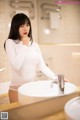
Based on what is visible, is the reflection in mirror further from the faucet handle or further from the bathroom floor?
the bathroom floor

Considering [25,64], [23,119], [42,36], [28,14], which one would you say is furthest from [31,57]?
[23,119]

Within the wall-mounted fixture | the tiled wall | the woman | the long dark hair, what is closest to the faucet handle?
the tiled wall

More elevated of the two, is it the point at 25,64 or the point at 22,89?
the point at 25,64

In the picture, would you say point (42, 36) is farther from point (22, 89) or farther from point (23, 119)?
point (23, 119)

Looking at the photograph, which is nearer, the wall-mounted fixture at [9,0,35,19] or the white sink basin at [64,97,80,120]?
the white sink basin at [64,97,80,120]

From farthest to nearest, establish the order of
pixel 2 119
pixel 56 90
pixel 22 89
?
1. pixel 56 90
2. pixel 22 89
3. pixel 2 119

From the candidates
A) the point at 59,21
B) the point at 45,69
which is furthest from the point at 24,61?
the point at 59,21

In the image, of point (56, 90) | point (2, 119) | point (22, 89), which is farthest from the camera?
point (56, 90)

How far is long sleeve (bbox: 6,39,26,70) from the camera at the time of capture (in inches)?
43.1

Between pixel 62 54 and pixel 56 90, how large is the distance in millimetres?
266

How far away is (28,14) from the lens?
1124 millimetres

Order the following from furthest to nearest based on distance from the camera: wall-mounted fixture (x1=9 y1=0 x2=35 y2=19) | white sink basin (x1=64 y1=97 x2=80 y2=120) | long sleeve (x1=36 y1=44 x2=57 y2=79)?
long sleeve (x1=36 y1=44 x2=57 y2=79) < wall-mounted fixture (x1=9 y1=0 x2=35 y2=19) < white sink basin (x1=64 y1=97 x2=80 y2=120)

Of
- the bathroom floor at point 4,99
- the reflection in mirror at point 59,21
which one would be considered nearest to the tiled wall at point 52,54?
the reflection in mirror at point 59,21

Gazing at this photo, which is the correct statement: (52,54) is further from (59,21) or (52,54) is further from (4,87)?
(4,87)
